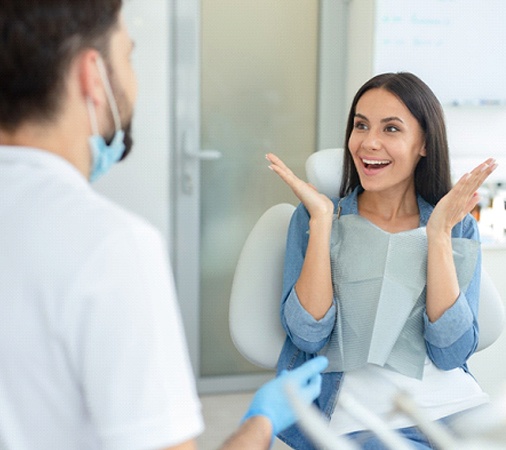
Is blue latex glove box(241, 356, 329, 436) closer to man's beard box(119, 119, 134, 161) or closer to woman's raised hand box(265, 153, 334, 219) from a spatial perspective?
man's beard box(119, 119, 134, 161)

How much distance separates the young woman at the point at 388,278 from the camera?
1.50 m

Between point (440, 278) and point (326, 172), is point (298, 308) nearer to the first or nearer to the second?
point (440, 278)

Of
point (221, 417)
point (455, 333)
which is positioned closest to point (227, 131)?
point (221, 417)

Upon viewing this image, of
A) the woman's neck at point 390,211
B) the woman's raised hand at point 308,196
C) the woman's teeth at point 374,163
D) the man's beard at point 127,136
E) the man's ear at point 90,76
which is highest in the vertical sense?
the man's ear at point 90,76

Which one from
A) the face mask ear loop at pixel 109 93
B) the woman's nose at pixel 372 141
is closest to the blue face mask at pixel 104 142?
the face mask ear loop at pixel 109 93

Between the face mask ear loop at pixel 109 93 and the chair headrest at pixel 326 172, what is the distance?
92 centimetres

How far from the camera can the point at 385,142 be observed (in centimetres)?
161

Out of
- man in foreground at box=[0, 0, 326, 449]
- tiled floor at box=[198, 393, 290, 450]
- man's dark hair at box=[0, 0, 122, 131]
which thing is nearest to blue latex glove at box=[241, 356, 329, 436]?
man in foreground at box=[0, 0, 326, 449]

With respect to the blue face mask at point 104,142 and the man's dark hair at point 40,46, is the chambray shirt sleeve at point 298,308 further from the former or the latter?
the man's dark hair at point 40,46

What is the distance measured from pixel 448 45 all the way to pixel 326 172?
1124 mm

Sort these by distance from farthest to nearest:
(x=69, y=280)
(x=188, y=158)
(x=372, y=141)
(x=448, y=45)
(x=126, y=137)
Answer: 1. (x=188, y=158)
2. (x=448, y=45)
3. (x=372, y=141)
4. (x=126, y=137)
5. (x=69, y=280)

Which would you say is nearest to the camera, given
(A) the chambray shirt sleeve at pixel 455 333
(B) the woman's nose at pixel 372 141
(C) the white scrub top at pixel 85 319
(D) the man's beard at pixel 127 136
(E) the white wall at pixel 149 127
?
(C) the white scrub top at pixel 85 319

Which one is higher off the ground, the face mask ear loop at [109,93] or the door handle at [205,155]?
the face mask ear loop at [109,93]

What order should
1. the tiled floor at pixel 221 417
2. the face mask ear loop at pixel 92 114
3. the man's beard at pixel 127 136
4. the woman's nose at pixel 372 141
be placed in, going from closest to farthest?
1. the face mask ear loop at pixel 92 114
2. the man's beard at pixel 127 136
3. the woman's nose at pixel 372 141
4. the tiled floor at pixel 221 417
